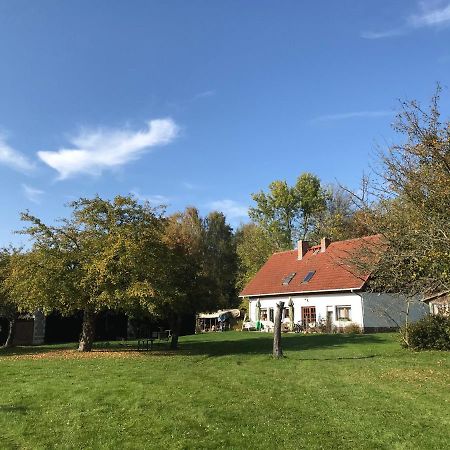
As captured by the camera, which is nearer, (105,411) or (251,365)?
(105,411)

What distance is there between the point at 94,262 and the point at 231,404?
11.6 m

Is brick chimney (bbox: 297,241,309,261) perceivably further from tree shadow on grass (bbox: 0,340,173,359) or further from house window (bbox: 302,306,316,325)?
tree shadow on grass (bbox: 0,340,173,359)

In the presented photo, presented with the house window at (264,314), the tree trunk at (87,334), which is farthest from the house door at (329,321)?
the tree trunk at (87,334)

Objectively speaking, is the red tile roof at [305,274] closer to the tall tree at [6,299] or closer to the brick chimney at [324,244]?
the brick chimney at [324,244]

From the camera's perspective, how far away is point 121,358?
20.7 m

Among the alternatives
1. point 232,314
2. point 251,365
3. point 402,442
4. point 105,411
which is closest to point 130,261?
point 251,365

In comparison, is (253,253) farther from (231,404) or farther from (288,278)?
(231,404)

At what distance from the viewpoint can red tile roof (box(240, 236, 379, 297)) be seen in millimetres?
36719

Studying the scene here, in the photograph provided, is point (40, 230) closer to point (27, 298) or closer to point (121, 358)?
point (27, 298)

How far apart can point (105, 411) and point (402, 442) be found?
21.4 feet

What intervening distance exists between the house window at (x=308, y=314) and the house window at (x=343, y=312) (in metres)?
2.54

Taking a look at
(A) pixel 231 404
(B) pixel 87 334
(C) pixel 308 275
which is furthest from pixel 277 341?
(C) pixel 308 275

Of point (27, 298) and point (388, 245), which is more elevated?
point (388, 245)

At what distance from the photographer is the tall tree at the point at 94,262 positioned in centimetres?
2083
